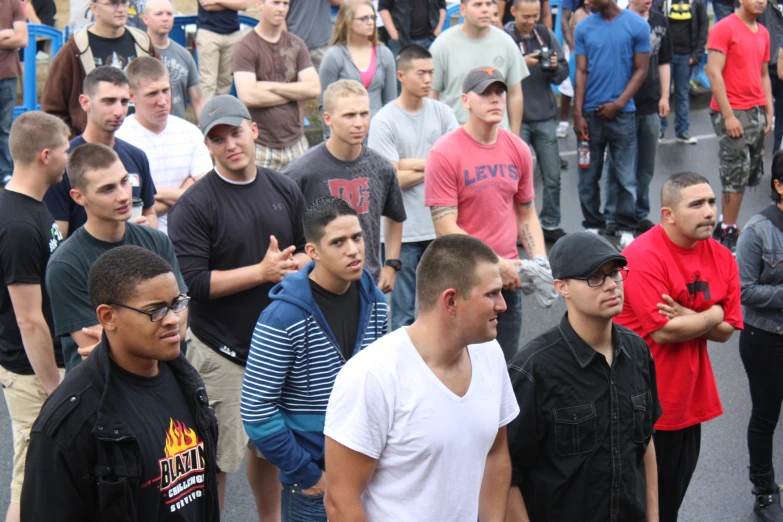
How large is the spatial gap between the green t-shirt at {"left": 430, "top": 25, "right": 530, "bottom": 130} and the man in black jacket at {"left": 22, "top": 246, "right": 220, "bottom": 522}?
536 cm

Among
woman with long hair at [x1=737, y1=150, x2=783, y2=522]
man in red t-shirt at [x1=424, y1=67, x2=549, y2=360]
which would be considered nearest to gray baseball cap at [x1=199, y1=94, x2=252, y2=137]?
man in red t-shirt at [x1=424, y1=67, x2=549, y2=360]

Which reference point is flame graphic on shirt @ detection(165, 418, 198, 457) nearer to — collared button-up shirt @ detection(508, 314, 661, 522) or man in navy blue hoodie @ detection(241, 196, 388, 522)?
man in navy blue hoodie @ detection(241, 196, 388, 522)

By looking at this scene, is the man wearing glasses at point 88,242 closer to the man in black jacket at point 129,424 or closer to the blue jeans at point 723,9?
the man in black jacket at point 129,424

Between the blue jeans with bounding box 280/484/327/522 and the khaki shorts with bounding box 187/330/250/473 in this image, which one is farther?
the khaki shorts with bounding box 187/330/250/473

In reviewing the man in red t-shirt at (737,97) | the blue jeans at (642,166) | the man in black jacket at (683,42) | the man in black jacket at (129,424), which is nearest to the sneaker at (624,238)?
the blue jeans at (642,166)

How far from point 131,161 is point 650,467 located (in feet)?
10.7

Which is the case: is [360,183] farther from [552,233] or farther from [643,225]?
[643,225]

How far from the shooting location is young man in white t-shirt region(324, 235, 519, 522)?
3.03 metres

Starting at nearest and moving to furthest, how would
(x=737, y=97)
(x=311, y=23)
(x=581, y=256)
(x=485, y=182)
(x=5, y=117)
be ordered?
(x=581, y=256), (x=485, y=182), (x=737, y=97), (x=5, y=117), (x=311, y=23)

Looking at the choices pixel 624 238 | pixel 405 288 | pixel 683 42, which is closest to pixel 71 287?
pixel 405 288

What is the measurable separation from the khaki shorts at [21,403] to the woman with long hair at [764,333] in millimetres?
3651

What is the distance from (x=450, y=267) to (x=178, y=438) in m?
1.06

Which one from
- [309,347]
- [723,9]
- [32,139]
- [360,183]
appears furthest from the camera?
[723,9]

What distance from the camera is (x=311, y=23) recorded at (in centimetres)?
1062
